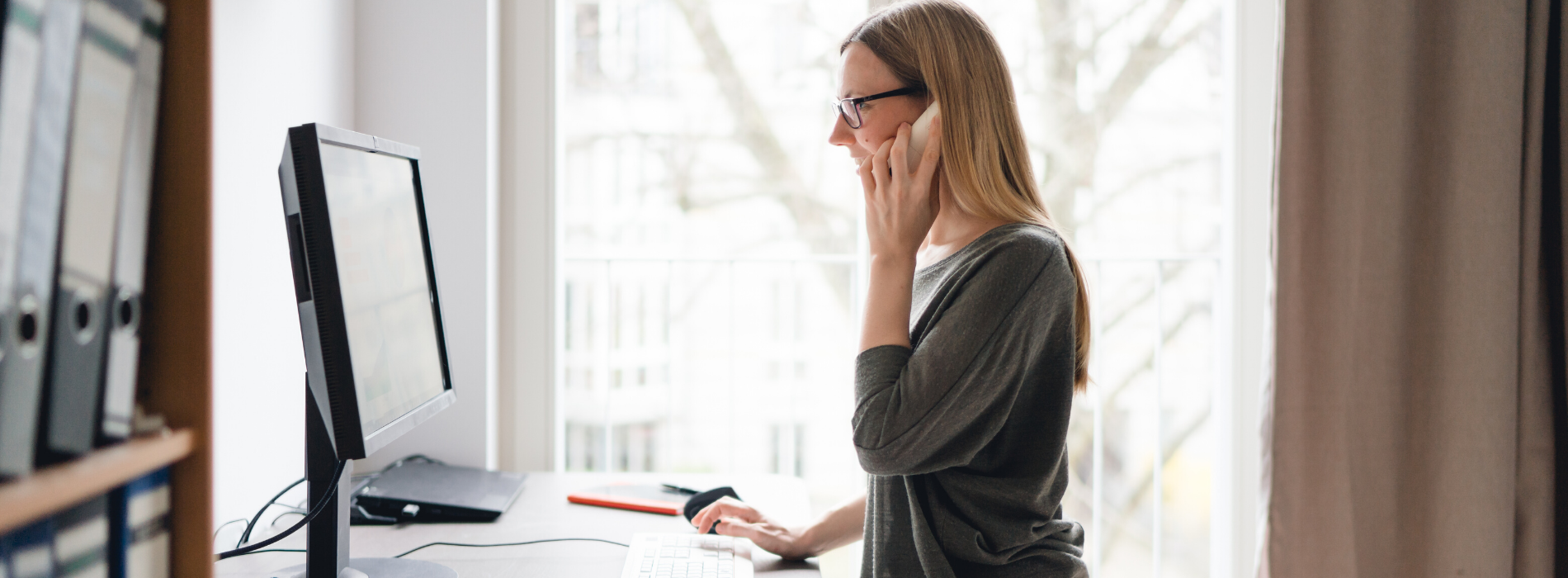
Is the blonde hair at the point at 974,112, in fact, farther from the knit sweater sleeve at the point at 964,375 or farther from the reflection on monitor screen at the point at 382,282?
the reflection on monitor screen at the point at 382,282

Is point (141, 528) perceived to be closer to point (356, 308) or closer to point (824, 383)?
point (356, 308)

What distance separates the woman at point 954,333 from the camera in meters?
0.84

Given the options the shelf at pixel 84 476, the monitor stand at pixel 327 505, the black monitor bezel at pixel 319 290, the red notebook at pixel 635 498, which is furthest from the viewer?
the red notebook at pixel 635 498

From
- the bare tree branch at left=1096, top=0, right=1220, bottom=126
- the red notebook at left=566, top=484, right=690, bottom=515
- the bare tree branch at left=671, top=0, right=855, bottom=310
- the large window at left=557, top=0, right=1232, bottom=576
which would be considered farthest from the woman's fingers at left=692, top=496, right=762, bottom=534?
the bare tree branch at left=1096, top=0, right=1220, bottom=126

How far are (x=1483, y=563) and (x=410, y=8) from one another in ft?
6.27

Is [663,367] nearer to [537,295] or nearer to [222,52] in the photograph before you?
[537,295]

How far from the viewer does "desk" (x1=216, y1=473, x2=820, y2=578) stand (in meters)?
0.95

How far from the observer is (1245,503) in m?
1.82

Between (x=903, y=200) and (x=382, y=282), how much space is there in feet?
1.82

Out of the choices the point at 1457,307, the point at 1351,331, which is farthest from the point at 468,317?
the point at 1457,307

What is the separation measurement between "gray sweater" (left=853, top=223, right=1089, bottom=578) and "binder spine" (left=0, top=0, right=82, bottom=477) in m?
0.65

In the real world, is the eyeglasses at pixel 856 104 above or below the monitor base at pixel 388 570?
above

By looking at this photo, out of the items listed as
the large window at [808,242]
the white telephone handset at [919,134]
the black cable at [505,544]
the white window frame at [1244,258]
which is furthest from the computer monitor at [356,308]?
the white window frame at [1244,258]

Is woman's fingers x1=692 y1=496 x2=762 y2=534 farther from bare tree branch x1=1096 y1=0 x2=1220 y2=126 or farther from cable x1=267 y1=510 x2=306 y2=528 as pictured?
bare tree branch x1=1096 y1=0 x2=1220 y2=126
